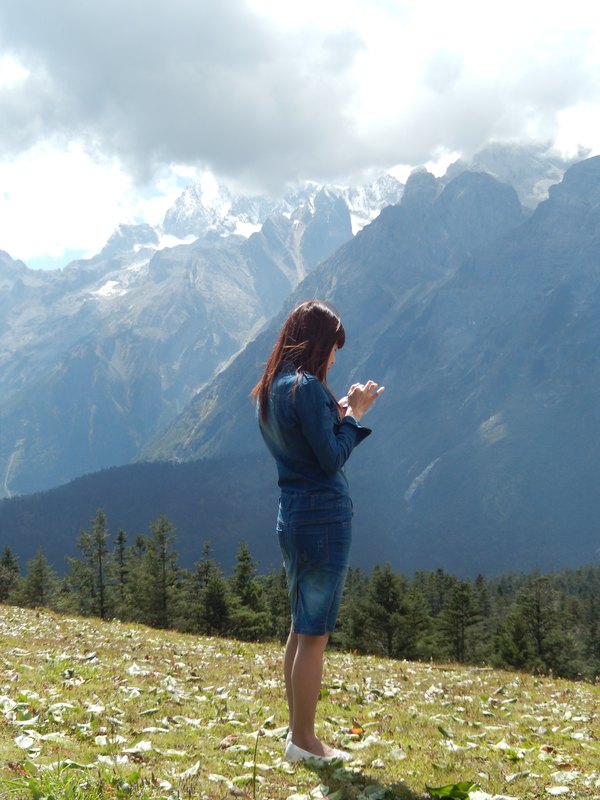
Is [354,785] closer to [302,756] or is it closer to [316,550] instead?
[302,756]

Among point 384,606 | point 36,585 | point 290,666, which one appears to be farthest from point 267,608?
point 290,666

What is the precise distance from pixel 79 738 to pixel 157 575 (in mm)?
58647

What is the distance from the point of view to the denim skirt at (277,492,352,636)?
7129mm

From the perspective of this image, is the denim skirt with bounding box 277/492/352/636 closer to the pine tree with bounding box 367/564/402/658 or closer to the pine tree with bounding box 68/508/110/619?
the pine tree with bounding box 367/564/402/658

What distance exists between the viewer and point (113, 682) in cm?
1114

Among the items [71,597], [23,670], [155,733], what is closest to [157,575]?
[71,597]

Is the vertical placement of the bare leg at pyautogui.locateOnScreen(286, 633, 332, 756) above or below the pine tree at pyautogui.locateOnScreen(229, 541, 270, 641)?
above

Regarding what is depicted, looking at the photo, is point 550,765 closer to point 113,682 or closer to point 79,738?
point 79,738

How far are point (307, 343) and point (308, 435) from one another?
3.90 feet

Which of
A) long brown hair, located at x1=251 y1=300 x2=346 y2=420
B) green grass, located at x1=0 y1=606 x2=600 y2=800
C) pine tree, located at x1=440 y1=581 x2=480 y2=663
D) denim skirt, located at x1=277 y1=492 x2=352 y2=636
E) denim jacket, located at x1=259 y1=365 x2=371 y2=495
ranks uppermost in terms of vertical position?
long brown hair, located at x1=251 y1=300 x2=346 y2=420

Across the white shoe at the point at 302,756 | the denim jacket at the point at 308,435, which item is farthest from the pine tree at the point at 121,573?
the denim jacket at the point at 308,435

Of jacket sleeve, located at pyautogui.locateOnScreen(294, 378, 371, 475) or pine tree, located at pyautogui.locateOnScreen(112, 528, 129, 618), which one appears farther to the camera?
pine tree, located at pyautogui.locateOnScreen(112, 528, 129, 618)

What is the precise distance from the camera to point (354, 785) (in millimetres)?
6480

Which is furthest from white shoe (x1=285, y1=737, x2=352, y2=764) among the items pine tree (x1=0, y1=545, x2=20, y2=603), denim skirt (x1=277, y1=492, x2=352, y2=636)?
pine tree (x1=0, y1=545, x2=20, y2=603)
